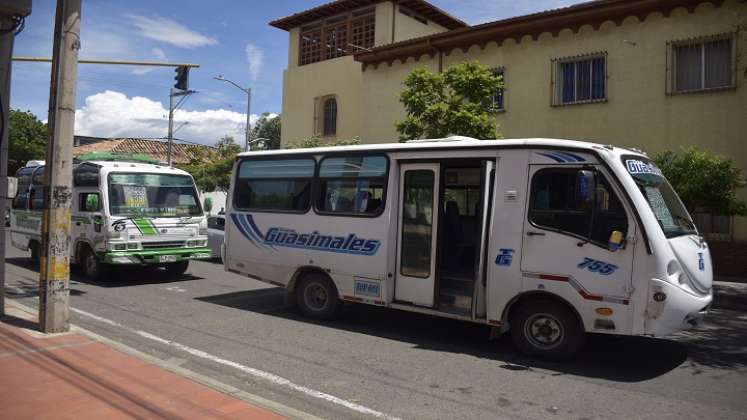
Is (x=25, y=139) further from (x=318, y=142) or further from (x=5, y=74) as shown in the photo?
(x=5, y=74)

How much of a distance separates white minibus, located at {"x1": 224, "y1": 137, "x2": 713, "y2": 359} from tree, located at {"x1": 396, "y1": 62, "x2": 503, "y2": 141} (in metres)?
6.33

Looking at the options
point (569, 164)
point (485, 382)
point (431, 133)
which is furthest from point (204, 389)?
point (431, 133)

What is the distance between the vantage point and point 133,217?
40.1 feet

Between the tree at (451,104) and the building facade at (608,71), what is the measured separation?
9.21 ft

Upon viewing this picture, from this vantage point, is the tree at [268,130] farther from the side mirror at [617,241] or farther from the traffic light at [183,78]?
the side mirror at [617,241]

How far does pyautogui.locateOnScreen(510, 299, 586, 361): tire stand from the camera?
22.3 ft

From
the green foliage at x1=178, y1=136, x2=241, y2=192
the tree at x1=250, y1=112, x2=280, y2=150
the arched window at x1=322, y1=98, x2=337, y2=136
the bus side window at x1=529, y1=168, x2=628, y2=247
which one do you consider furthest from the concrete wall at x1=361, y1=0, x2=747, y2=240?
the tree at x1=250, y1=112, x2=280, y2=150

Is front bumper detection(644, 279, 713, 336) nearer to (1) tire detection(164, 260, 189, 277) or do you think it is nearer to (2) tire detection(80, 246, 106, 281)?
(1) tire detection(164, 260, 189, 277)

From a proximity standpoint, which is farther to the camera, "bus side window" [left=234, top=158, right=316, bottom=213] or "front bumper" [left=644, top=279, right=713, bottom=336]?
"bus side window" [left=234, top=158, right=316, bottom=213]

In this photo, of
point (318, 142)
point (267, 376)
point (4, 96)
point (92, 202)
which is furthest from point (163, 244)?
point (318, 142)

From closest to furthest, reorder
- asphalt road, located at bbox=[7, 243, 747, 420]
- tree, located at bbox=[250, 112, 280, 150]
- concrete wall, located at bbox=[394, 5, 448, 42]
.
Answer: asphalt road, located at bbox=[7, 243, 747, 420] → concrete wall, located at bbox=[394, 5, 448, 42] → tree, located at bbox=[250, 112, 280, 150]

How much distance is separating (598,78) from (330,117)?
11986 mm

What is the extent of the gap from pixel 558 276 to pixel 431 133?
9.08m

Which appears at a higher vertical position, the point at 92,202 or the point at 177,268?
the point at 92,202
